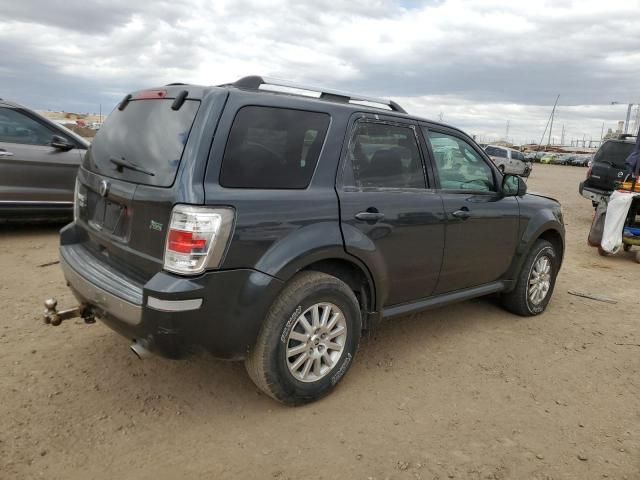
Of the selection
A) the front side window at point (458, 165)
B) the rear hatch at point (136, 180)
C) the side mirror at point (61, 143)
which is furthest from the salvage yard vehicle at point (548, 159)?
the rear hatch at point (136, 180)

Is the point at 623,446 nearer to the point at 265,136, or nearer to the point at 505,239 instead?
the point at 505,239

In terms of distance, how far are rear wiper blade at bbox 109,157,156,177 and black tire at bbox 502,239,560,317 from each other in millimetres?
3434

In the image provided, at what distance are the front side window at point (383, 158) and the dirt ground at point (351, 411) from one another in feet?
4.35

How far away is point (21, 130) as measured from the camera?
6.48 m

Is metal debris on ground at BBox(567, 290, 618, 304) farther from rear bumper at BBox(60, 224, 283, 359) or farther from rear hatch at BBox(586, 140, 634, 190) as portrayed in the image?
rear hatch at BBox(586, 140, 634, 190)

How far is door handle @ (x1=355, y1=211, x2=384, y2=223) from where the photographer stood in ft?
10.5

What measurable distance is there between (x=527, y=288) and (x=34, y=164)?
5883mm

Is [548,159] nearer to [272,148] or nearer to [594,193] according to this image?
[594,193]

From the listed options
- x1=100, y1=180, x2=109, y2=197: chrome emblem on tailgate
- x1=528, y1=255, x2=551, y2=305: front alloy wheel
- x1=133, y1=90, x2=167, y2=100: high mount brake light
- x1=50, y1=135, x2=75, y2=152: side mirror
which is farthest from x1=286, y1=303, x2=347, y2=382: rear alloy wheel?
x1=50, y1=135, x2=75, y2=152: side mirror

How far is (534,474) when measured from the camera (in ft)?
8.61

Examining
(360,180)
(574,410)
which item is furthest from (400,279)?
(574,410)

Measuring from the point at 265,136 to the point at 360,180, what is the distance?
0.73m

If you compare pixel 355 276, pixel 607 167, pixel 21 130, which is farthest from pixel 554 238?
pixel 607 167

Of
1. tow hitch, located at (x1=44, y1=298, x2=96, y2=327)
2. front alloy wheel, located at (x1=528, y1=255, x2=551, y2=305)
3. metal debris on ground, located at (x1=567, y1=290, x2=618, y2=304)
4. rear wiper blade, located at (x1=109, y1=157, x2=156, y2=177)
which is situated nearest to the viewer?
rear wiper blade, located at (x1=109, y1=157, x2=156, y2=177)
